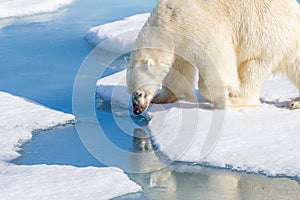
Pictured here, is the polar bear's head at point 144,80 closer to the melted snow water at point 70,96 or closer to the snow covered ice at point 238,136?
the snow covered ice at point 238,136

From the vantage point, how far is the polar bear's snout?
5.72m

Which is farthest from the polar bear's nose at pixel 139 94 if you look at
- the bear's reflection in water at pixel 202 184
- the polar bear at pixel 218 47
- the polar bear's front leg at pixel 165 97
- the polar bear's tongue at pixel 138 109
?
the bear's reflection in water at pixel 202 184

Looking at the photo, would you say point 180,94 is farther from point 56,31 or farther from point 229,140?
point 56,31

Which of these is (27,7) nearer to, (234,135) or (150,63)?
(150,63)

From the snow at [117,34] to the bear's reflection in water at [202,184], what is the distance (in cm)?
425

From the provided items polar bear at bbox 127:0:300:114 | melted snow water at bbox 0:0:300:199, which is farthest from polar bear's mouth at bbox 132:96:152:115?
melted snow water at bbox 0:0:300:199

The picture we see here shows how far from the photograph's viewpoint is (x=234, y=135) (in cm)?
526

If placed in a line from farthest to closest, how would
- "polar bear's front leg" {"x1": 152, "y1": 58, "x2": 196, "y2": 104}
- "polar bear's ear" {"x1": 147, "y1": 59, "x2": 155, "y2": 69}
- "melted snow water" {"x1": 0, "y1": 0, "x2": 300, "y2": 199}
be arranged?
"polar bear's front leg" {"x1": 152, "y1": 58, "x2": 196, "y2": 104} → "polar bear's ear" {"x1": 147, "y1": 59, "x2": 155, "y2": 69} → "melted snow water" {"x1": 0, "y1": 0, "x2": 300, "y2": 199}

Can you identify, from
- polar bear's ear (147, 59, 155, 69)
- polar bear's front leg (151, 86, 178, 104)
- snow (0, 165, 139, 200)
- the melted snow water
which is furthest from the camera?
polar bear's front leg (151, 86, 178, 104)

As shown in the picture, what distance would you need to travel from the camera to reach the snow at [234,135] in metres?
4.79

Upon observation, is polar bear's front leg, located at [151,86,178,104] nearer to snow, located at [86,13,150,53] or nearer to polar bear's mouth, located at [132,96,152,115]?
polar bear's mouth, located at [132,96,152,115]

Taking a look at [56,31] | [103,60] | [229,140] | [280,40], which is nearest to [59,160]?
[229,140]

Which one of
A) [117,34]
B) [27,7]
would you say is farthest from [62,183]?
[27,7]

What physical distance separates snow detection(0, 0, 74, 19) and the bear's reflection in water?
741 cm
